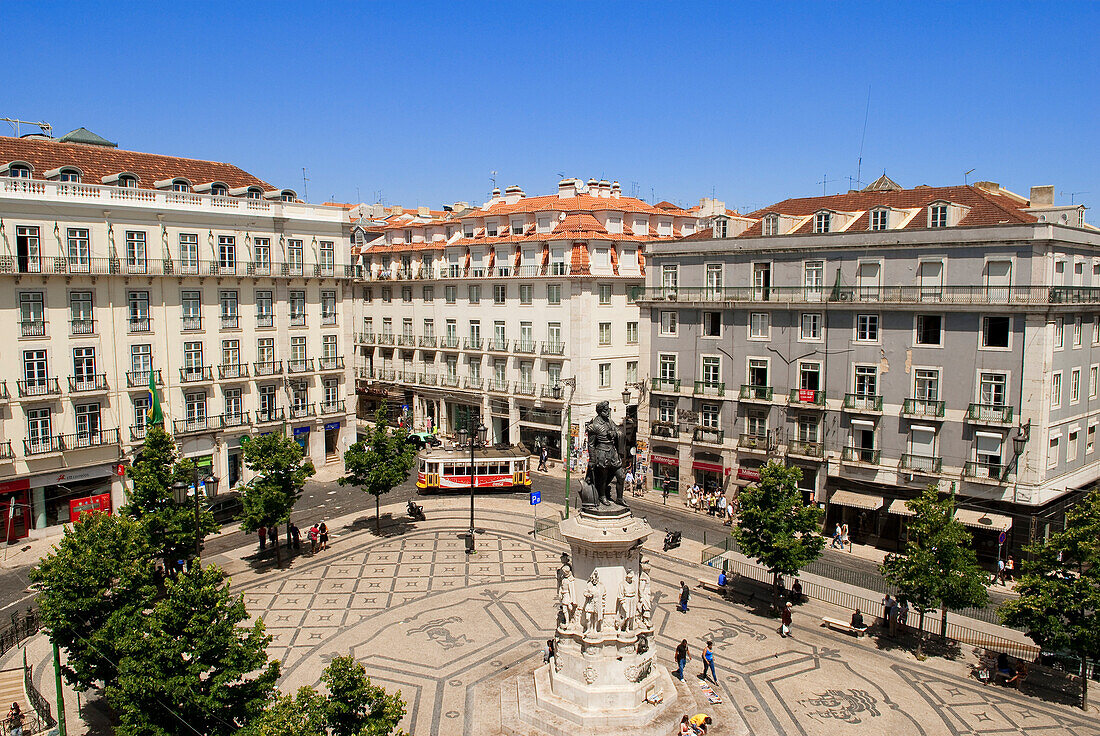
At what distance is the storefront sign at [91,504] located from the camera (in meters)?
37.3

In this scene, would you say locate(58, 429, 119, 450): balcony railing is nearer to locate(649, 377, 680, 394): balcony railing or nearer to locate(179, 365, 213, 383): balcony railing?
locate(179, 365, 213, 383): balcony railing

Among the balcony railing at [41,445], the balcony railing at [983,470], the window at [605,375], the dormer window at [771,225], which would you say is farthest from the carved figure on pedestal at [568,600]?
the window at [605,375]

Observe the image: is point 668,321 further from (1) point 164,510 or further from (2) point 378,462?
(1) point 164,510

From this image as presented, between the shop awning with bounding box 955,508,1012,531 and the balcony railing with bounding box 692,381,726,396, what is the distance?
12.1m

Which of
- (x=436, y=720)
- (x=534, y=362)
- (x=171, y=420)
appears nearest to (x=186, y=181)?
(x=171, y=420)

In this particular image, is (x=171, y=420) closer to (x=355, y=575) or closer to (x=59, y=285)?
(x=59, y=285)

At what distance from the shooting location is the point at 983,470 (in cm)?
3250

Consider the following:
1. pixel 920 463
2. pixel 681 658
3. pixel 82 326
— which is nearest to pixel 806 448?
pixel 920 463

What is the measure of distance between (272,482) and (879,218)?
95.1ft

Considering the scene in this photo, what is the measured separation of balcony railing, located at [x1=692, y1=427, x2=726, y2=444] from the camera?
4069 centimetres

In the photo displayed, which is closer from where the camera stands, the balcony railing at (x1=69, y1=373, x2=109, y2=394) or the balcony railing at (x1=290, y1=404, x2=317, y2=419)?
the balcony railing at (x1=69, y1=373, x2=109, y2=394)

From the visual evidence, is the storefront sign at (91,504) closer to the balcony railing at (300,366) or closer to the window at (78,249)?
the window at (78,249)

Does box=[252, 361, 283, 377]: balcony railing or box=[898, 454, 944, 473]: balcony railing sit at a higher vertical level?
box=[252, 361, 283, 377]: balcony railing

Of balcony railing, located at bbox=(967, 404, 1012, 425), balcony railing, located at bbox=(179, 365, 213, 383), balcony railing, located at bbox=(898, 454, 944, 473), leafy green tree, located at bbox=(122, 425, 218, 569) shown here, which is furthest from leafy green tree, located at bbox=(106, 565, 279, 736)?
balcony railing, located at bbox=(967, 404, 1012, 425)
